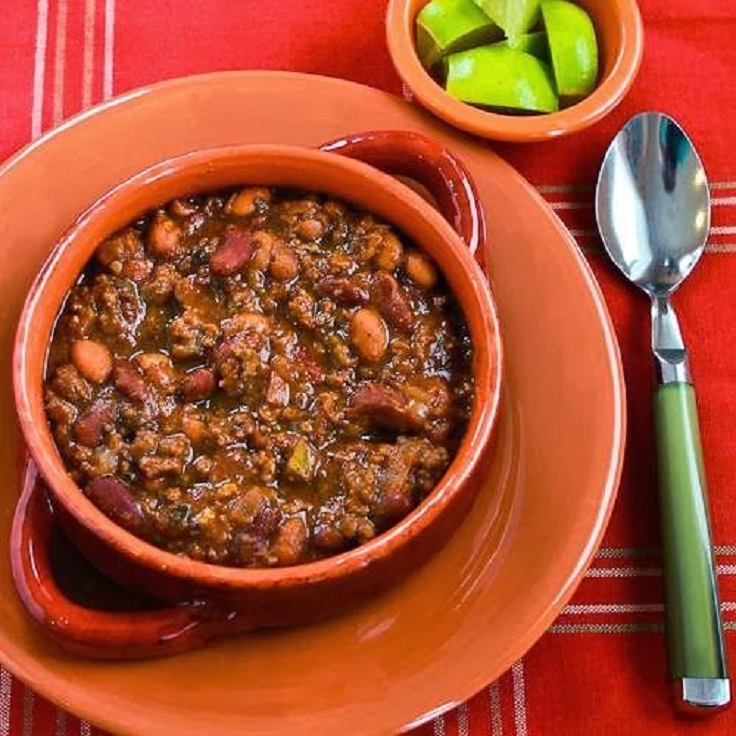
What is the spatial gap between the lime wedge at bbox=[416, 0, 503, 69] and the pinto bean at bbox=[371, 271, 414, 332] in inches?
20.2

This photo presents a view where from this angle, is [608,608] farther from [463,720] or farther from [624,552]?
[463,720]

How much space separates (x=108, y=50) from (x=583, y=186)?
753 mm

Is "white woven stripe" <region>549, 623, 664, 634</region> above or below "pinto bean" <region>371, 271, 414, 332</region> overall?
below

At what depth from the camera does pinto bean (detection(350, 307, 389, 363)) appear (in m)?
1.44

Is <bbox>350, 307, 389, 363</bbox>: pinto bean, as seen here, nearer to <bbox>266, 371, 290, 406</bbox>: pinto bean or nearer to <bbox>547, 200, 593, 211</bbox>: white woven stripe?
<bbox>266, 371, 290, 406</bbox>: pinto bean

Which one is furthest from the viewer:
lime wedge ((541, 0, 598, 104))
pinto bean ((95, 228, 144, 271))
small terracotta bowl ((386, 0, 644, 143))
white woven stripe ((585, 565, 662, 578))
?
lime wedge ((541, 0, 598, 104))

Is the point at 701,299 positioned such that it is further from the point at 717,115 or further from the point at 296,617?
the point at 296,617

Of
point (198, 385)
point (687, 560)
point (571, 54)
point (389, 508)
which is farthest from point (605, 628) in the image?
point (571, 54)

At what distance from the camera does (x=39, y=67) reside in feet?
6.31

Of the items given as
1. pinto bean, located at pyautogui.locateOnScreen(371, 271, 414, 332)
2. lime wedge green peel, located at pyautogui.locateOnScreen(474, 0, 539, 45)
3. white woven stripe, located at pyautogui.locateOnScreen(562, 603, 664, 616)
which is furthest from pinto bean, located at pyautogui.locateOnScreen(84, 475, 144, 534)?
lime wedge green peel, located at pyautogui.locateOnScreen(474, 0, 539, 45)

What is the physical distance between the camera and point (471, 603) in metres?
1.47

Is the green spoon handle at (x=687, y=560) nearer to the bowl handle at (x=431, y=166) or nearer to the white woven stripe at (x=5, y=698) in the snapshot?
the bowl handle at (x=431, y=166)

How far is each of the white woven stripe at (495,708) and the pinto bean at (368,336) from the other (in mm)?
433

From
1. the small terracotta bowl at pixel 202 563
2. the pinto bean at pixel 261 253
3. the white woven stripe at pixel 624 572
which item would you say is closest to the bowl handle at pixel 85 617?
the small terracotta bowl at pixel 202 563
